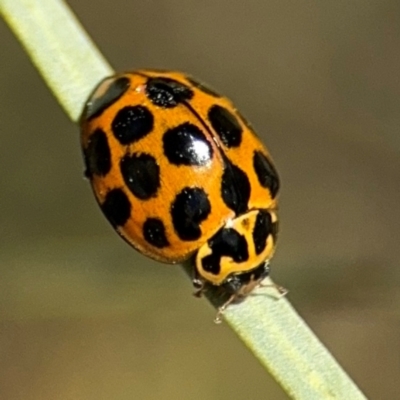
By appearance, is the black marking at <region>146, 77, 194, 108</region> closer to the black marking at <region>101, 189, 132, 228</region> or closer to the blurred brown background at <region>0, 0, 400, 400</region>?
the black marking at <region>101, 189, 132, 228</region>

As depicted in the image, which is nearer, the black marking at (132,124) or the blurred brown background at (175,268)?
the black marking at (132,124)

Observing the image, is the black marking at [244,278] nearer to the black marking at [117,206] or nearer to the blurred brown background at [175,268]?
the black marking at [117,206]

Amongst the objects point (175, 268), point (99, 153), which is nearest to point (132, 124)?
point (99, 153)

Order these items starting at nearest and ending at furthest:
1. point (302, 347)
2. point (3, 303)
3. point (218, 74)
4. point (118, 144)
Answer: point (302, 347) < point (118, 144) < point (3, 303) < point (218, 74)

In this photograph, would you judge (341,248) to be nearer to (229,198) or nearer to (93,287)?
(93,287)

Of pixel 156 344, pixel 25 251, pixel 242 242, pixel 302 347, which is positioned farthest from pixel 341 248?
pixel 302 347

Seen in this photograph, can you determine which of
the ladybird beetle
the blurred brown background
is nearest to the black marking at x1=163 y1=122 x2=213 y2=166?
the ladybird beetle

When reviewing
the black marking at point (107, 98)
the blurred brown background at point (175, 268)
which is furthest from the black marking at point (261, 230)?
the blurred brown background at point (175, 268)
